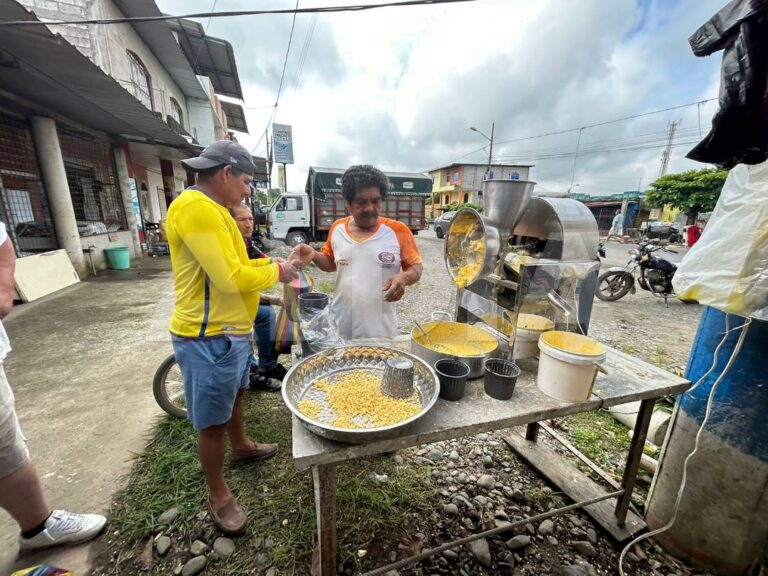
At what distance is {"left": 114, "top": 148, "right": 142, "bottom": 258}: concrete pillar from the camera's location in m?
9.23

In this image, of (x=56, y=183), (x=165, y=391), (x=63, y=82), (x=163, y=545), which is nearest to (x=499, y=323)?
(x=163, y=545)

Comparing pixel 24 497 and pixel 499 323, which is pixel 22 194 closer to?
pixel 24 497

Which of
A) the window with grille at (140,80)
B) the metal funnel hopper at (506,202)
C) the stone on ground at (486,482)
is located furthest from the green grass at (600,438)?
the window with grille at (140,80)

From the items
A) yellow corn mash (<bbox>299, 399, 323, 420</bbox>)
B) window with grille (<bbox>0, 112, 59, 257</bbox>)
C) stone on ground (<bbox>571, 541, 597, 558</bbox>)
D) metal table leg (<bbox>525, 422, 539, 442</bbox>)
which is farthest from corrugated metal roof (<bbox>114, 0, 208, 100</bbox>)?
stone on ground (<bbox>571, 541, 597, 558</bbox>)

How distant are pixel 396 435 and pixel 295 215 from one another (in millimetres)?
12179

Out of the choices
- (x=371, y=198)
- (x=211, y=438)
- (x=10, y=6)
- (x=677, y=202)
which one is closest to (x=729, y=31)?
(x=371, y=198)

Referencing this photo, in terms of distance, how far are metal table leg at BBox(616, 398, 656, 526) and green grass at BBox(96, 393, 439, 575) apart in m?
1.11

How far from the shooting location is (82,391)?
322 cm

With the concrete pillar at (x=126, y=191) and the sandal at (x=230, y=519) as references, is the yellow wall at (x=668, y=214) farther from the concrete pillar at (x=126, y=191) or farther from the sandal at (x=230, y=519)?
the sandal at (x=230, y=519)

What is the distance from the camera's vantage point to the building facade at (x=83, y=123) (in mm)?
4535

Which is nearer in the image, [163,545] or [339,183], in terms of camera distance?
[163,545]

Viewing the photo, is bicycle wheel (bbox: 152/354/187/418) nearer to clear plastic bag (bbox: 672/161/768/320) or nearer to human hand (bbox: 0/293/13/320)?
human hand (bbox: 0/293/13/320)

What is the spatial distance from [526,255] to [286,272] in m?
1.30

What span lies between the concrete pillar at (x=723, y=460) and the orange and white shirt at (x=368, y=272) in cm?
169
